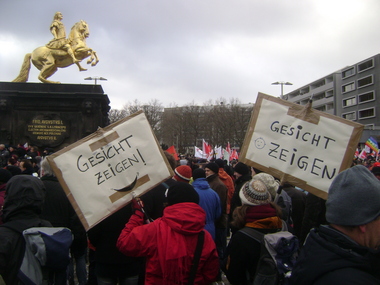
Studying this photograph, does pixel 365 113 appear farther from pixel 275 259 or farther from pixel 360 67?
pixel 275 259

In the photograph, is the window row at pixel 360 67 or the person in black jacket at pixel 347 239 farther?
the window row at pixel 360 67

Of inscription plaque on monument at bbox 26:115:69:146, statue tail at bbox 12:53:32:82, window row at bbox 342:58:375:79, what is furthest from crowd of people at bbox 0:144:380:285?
window row at bbox 342:58:375:79

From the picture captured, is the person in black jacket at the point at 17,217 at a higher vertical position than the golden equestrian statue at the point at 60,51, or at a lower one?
lower

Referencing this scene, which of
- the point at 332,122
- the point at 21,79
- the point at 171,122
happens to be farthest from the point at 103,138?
the point at 171,122

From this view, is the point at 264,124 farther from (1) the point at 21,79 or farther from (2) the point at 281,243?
(1) the point at 21,79

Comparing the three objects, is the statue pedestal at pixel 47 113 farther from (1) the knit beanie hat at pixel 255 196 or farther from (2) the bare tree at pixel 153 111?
(2) the bare tree at pixel 153 111

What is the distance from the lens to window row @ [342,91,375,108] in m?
60.8

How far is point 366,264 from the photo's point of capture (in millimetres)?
1388

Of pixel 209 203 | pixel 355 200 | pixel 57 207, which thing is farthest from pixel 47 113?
pixel 355 200

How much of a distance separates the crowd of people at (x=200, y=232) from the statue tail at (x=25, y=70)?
38.9 ft

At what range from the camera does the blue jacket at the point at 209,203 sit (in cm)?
484

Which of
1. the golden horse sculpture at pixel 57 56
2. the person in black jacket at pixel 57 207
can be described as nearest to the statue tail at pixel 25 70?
the golden horse sculpture at pixel 57 56

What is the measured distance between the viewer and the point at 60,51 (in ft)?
48.6

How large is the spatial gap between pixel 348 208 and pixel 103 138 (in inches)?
87.6
